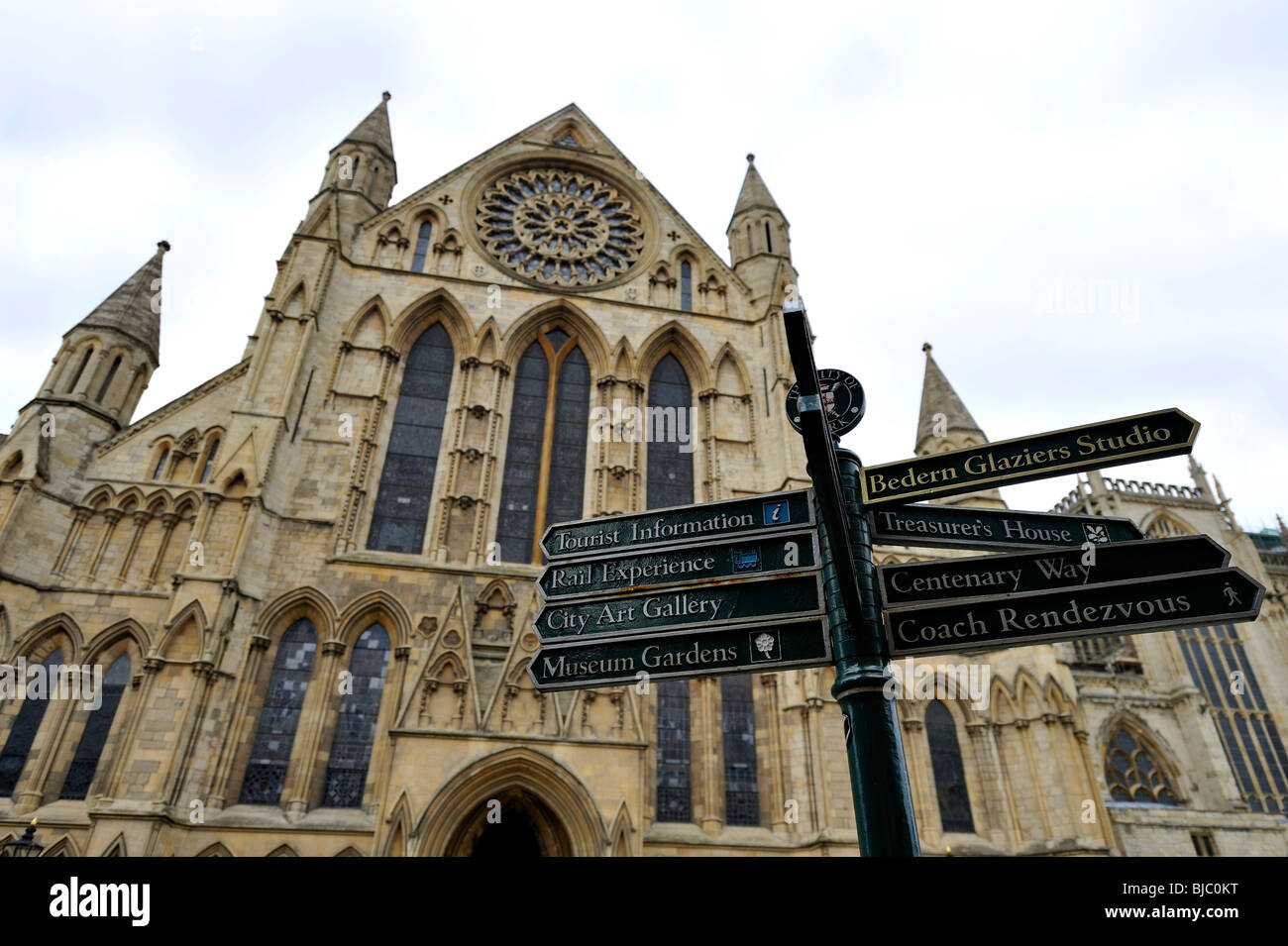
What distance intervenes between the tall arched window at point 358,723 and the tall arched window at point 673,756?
16.6 feet

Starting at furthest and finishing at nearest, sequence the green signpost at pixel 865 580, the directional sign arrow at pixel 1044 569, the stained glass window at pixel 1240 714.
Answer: the stained glass window at pixel 1240 714, the directional sign arrow at pixel 1044 569, the green signpost at pixel 865 580

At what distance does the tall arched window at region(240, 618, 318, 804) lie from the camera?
1284cm

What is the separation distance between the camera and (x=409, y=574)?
14.9 metres

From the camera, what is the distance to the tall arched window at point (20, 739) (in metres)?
12.5

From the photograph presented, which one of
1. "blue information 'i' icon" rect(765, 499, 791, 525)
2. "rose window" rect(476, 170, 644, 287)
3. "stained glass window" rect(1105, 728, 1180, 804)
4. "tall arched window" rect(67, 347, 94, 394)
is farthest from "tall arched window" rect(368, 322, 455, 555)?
"stained glass window" rect(1105, 728, 1180, 804)

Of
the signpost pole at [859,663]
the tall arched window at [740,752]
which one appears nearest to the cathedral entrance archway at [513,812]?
the tall arched window at [740,752]

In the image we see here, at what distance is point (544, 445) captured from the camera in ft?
57.3

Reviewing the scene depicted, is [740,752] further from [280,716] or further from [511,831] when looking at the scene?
[280,716]

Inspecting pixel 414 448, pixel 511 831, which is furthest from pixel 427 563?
pixel 511 831

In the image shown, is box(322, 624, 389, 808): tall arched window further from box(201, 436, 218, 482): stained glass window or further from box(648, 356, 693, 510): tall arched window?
box(648, 356, 693, 510): tall arched window

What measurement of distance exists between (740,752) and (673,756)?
50.8 inches

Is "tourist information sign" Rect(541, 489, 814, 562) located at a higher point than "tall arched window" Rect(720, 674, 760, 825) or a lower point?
lower

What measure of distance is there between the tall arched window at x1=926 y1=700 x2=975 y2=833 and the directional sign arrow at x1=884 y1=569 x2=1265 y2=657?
42.0 feet

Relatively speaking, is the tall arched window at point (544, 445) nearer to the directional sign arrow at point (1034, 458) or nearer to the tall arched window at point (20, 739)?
the tall arched window at point (20, 739)
